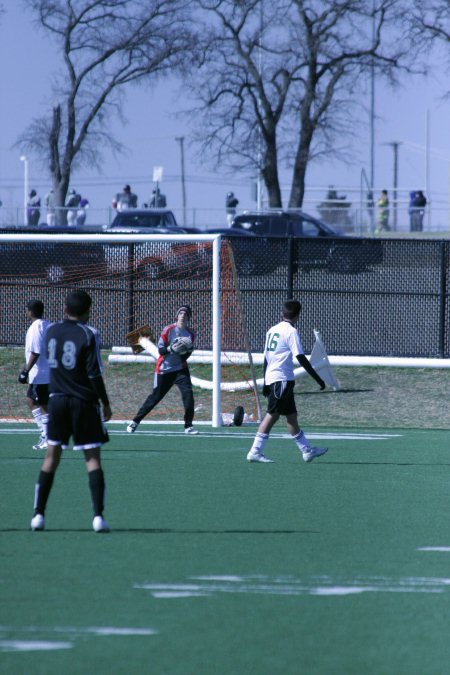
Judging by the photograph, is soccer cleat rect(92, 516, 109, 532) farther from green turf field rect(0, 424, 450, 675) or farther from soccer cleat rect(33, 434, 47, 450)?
soccer cleat rect(33, 434, 47, 450)

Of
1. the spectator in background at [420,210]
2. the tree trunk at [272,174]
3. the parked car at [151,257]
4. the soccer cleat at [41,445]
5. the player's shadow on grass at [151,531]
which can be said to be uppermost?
the tree trunk at [272,174]

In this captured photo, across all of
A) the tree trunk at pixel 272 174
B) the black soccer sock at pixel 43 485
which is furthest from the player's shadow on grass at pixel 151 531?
the tree trunk at pixel 272 174

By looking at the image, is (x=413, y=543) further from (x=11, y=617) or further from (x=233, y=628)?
(x=11, y=617)

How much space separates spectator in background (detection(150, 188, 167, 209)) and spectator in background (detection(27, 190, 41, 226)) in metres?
4.57

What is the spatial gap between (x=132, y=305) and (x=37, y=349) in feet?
30.1

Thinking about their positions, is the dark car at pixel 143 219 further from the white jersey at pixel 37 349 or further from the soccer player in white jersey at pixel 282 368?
the soccer player in white jersey at pixel 282 368

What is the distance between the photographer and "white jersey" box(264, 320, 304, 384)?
13070 millimetres

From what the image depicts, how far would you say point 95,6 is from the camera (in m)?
42.0

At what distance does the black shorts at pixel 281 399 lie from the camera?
13125 mm

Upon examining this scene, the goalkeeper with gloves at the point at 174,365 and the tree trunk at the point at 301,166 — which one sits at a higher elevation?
the tree trunk at the point at 301,166

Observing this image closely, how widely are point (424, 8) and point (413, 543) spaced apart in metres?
31.5

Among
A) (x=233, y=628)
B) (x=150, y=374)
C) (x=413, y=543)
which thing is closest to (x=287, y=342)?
A: (x=413, y=543)

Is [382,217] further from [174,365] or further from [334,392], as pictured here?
[174,365]

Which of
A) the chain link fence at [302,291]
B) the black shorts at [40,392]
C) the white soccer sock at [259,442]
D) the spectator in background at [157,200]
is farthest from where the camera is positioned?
the spectator in background at [157,200]
